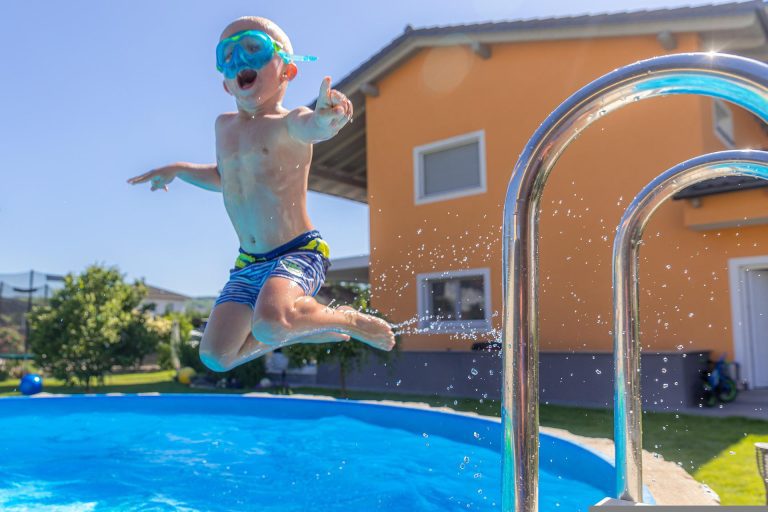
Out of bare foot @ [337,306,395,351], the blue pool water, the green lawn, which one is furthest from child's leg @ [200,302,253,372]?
the green lawn

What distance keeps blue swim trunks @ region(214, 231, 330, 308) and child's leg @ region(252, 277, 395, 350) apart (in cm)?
12

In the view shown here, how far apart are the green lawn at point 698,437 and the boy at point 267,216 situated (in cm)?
274

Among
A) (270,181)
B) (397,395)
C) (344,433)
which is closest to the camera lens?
(270,181)

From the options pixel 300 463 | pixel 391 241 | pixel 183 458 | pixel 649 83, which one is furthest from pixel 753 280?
pixel 649 83

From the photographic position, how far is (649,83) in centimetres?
113

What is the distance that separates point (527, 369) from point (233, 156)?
212 centimetres

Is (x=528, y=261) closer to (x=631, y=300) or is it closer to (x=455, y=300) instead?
(x=631, y=300)

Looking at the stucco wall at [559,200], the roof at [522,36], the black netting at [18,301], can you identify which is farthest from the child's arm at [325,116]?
the black netting at [18,301]

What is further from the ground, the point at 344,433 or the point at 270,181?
the point at 270,181

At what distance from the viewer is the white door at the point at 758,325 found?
855 centimetres

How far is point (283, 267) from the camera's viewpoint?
279cm

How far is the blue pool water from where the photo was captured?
15.4 ft

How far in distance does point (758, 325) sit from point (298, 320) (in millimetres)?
8464

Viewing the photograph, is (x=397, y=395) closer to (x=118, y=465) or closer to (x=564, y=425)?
(x=564, y=425)
